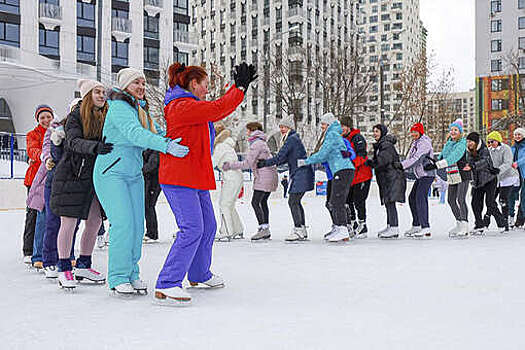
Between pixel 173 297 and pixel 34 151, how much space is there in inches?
109

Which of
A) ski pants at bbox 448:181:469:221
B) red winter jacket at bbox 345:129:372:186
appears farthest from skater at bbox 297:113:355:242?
ski pants at bbox 448:181:469:221

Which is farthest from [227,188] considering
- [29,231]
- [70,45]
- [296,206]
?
[70,45]

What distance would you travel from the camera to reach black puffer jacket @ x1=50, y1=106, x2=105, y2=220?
181 inches

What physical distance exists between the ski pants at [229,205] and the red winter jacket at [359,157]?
1.73 meters

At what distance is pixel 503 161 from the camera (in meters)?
9.32

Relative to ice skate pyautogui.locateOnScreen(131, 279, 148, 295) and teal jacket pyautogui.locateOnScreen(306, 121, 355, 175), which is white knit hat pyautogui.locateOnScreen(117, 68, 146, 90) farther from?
teal jacket pyautogui.locateOnScreen(306, 121, 355, 175)

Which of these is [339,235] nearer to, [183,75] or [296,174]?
[296,174]

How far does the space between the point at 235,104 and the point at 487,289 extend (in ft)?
8.39

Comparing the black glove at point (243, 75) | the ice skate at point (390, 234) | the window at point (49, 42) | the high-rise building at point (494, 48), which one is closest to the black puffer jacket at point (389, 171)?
the ice skate at point (390, 234)

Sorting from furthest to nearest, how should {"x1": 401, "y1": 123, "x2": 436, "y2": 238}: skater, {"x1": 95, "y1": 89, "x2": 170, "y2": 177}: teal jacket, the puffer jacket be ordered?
{"x1": 401, "y1": 123, "x2": 436, "y2": 238}: skater < the puffer jacket < {"x1": 95, "y1": 89, "x2": 170, "y2": 177}: teal jacket

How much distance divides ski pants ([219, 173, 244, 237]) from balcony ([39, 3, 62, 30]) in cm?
2989

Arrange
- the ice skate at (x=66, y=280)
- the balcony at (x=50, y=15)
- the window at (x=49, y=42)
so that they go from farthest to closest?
the window at (x=49, y=42), the balcony at (x=50, y=15), the ice skate at (x=66, y=280)

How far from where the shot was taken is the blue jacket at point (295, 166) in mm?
7864

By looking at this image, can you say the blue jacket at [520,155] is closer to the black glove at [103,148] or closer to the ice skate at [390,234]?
the ice skate at [390,234]
